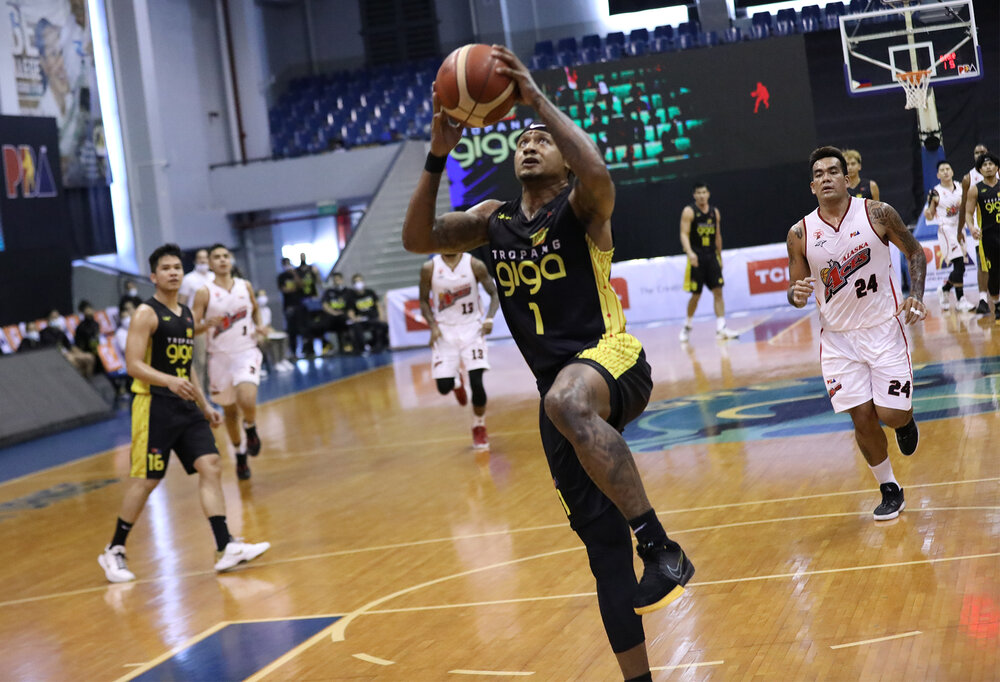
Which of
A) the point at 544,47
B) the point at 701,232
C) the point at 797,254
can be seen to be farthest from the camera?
the point at 544,47

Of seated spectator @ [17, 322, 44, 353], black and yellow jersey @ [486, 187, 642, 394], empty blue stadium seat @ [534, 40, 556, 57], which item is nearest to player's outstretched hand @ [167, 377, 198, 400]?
black and yellow jersey @ [486, 187, 642, 394]

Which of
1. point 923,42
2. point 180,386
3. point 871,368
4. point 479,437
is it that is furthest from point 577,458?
point 923,42

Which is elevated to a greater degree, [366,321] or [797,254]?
[797,254]

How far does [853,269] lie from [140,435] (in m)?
4.12

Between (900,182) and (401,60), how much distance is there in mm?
13162

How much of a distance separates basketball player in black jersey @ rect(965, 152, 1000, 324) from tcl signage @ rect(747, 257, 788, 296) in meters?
6.52

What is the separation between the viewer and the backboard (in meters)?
17.9

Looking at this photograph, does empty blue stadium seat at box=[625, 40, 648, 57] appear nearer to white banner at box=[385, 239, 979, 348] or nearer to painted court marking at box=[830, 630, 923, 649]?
white banner at box=[385, 239, 979, 348]

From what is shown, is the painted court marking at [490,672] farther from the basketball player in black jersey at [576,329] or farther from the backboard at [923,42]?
the backboard at [923,42]

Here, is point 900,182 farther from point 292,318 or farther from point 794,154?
point 292,318

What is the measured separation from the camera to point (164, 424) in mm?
6582

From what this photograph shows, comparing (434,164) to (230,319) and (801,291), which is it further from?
(230,319)

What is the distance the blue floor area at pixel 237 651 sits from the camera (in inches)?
187

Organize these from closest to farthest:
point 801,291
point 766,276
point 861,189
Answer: point 801,291, point 861,189, point 766,276
